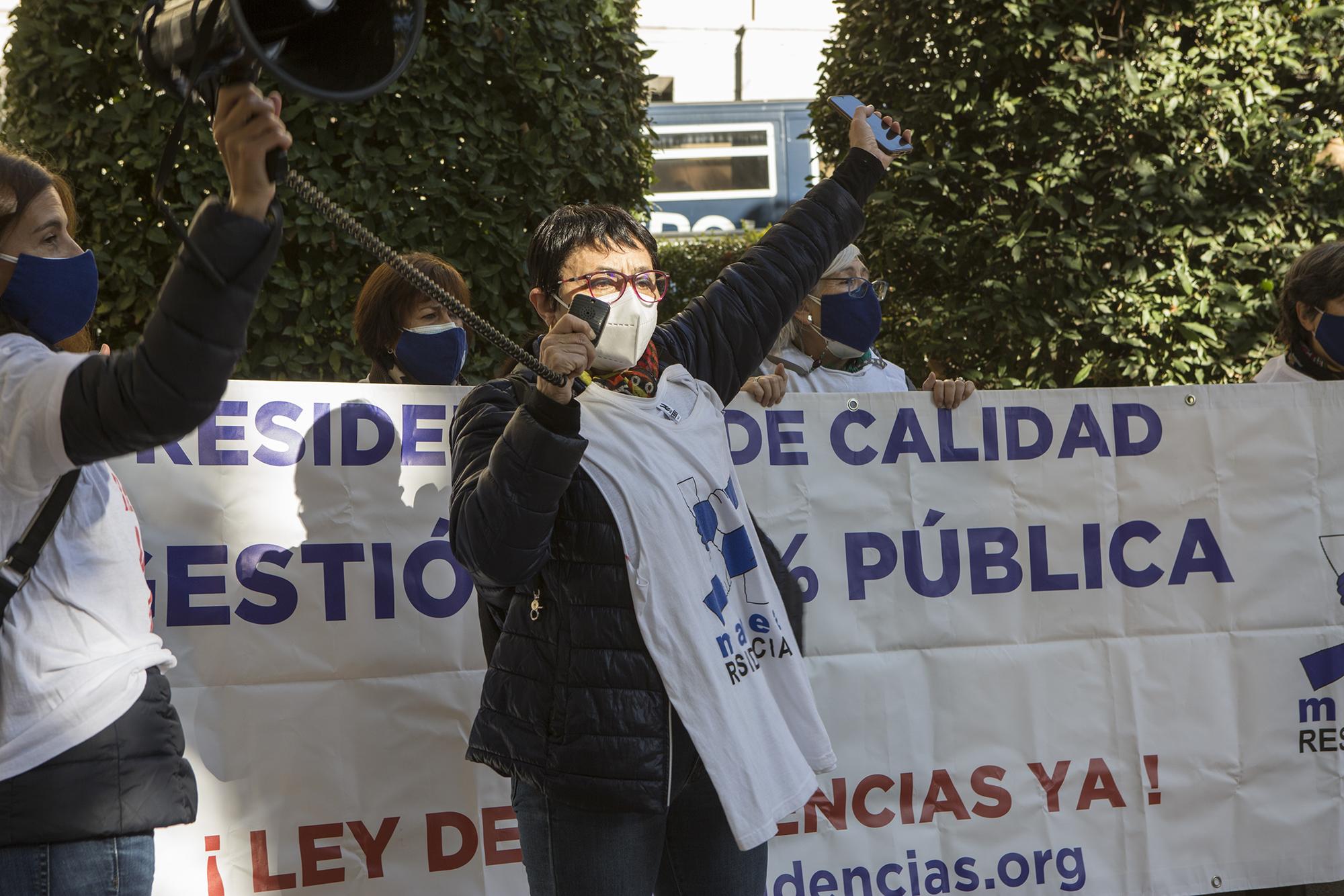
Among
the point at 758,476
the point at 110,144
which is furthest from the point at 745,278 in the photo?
the point at 110,144

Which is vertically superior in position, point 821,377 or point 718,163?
point 718,163

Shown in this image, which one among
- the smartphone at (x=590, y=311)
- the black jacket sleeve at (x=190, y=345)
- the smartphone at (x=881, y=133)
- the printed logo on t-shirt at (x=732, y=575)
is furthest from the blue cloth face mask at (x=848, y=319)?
the black jacket sleeve at (x=190, y=345)

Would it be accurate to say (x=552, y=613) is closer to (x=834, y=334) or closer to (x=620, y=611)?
(x=620, y=611)

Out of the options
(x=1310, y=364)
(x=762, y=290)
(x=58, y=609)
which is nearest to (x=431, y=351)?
(x=762, y=290)

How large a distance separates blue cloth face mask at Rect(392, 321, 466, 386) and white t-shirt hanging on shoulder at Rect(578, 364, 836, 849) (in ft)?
4.37

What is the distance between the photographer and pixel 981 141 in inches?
240

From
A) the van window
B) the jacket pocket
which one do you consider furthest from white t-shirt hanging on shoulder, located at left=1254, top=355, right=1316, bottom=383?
the van window

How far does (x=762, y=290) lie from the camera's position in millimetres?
2830

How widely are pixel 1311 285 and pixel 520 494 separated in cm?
317

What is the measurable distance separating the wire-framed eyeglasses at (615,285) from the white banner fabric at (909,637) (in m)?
1.30

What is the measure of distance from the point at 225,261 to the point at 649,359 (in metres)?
1.15

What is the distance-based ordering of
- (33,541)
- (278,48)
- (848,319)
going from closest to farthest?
(278,48) < (33,541) < (848,319)

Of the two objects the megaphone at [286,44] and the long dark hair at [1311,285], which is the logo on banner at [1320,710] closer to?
the long dark hair at [1311,285]

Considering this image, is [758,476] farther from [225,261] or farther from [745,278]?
[225,261]
